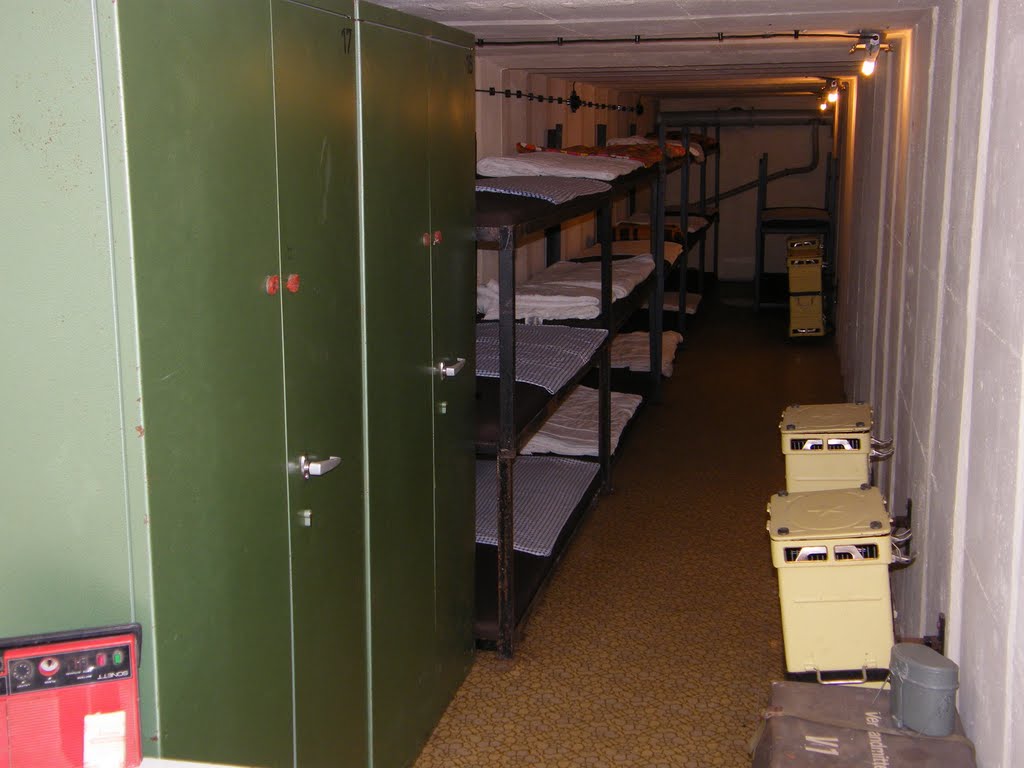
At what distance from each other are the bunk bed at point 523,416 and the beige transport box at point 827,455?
2.99 feet

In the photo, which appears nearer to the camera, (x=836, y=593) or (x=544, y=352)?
(x=836, y=593)

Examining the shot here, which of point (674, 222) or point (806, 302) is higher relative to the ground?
point (674, 222)

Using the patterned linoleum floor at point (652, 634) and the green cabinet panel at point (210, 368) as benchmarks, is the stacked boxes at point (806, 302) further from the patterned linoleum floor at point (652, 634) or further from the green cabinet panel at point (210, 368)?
the green cabinet panel at point (210, 368)

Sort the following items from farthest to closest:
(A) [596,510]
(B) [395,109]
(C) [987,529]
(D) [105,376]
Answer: (A) [596,510], (B) [395,109], (C) [987,529], (D) [105,376]

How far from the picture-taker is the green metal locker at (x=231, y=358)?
1651 mm

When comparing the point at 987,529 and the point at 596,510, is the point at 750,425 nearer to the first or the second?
the point at 596,510

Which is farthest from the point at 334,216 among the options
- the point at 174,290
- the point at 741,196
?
the point at 741,196

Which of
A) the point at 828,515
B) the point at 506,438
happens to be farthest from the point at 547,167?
the point at 828,515

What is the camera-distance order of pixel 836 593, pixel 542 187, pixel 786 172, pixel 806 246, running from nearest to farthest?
pixel 836 593 < pixel 542 187 < pixel 806 246 < pixel 786 172

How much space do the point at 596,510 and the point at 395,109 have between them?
303 cm

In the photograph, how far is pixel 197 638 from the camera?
190cm

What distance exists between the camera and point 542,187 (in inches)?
169

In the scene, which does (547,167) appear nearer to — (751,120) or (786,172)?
(751,120)

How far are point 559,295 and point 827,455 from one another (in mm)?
2151
